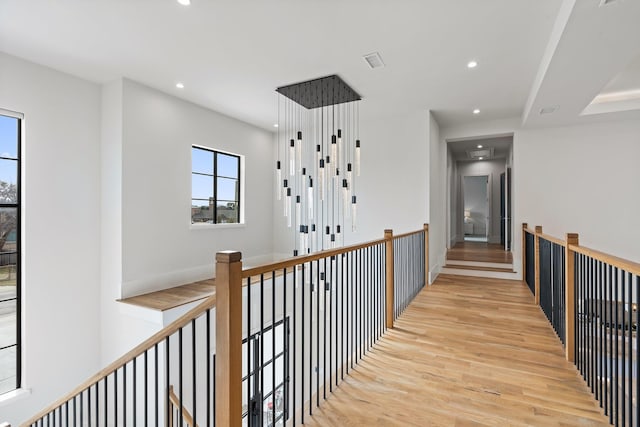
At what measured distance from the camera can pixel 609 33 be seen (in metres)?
2.71

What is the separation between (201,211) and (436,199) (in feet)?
14.5

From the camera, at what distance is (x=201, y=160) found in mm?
5754

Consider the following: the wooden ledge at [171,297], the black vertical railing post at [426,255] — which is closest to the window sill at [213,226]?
the wooden ledge at [171,297]

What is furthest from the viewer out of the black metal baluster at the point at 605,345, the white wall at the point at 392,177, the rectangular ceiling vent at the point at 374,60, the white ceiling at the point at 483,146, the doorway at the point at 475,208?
the doorway at the point at 475,208

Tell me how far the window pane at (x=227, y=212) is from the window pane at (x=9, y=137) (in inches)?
116

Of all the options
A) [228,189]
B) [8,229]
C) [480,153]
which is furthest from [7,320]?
[480,153]

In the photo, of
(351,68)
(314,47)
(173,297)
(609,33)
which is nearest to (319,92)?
(351,68)

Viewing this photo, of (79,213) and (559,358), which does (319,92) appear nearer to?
(79,213)

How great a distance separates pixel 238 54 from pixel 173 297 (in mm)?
3238

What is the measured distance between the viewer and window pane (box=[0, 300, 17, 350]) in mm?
3668

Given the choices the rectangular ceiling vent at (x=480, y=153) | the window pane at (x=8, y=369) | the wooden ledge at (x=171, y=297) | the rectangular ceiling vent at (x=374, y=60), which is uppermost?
the rectangular ceiling vent at (x=374, y=60)

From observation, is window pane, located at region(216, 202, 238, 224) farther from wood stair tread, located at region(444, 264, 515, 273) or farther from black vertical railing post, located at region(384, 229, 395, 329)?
wood stair tread, located at region(444, 264, 515, 273)

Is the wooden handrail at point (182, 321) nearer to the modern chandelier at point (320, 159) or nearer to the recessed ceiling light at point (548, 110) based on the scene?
the modern chandelier at point (320, 159)

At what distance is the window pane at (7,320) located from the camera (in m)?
3.67
